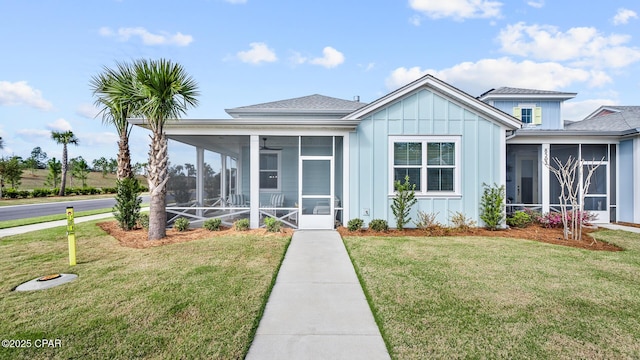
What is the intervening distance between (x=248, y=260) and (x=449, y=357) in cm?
436

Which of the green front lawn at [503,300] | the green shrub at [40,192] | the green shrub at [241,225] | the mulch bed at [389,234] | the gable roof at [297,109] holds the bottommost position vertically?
the green front lawn at [503,300]

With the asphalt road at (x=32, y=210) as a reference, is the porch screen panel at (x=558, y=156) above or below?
above

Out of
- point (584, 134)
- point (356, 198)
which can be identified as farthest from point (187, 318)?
point (584, 134)

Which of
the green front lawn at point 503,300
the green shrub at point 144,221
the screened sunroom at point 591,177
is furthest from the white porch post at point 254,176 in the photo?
the screened sunroom at point 591,177

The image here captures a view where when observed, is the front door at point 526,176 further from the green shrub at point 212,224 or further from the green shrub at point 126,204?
the green shrub at point 126,204

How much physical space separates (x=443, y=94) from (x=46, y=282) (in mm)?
11291

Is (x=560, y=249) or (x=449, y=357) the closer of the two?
(x=449, y=357)

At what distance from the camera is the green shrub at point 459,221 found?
944 cm

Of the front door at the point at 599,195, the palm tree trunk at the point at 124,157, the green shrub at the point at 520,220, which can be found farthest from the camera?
the front door at the point at 599,195

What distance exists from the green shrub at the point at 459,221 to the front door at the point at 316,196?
13.7ft

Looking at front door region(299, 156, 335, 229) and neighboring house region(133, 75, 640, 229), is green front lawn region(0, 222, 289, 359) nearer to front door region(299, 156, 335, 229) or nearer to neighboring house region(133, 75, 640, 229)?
front door region(299, 156, 335, 229)

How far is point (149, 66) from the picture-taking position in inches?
299

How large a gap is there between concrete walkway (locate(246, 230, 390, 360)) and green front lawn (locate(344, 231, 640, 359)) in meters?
0.22

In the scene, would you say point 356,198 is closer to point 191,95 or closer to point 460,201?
point 460,201
